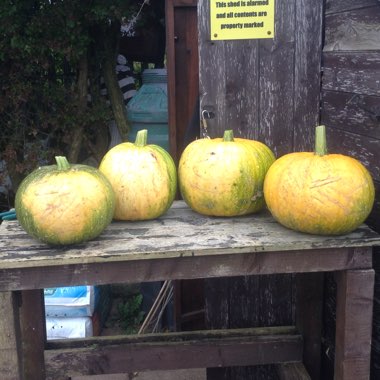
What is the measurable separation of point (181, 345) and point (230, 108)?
105 centimetres

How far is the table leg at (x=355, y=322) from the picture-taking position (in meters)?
1.94

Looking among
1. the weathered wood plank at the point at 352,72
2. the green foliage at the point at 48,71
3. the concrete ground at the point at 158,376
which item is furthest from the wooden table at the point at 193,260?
the green foliage at the point at 48,71

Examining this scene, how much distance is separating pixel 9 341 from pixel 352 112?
145cm

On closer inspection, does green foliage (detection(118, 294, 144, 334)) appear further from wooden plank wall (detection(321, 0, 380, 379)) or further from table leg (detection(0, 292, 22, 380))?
table leg (detection(0, 292, 22, 380))

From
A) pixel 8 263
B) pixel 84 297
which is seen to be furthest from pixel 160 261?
pixel 84 297

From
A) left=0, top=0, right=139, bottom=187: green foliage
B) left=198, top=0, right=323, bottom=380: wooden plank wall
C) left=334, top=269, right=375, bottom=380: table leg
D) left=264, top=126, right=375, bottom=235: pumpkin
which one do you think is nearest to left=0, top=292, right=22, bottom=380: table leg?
left=264, top=126, right=375, bottom=235: pumpkin

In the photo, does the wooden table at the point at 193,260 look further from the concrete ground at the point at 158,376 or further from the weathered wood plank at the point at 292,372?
the concrete ground at the point at 158,376

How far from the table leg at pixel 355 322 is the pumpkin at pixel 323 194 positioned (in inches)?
6.3

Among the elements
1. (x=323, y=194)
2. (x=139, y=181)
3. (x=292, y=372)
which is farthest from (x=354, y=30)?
(x=292, y=372)

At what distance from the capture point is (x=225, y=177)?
6.91 ft

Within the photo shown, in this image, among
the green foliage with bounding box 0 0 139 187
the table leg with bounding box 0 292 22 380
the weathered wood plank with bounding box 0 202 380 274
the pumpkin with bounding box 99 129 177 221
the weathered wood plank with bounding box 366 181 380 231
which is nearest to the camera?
the weathered wood plank with bounding box 0 202 380 274

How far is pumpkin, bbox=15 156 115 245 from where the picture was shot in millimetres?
1856

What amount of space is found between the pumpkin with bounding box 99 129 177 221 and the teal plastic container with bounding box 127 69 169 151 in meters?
2.37

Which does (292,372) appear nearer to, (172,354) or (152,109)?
(172,354)
